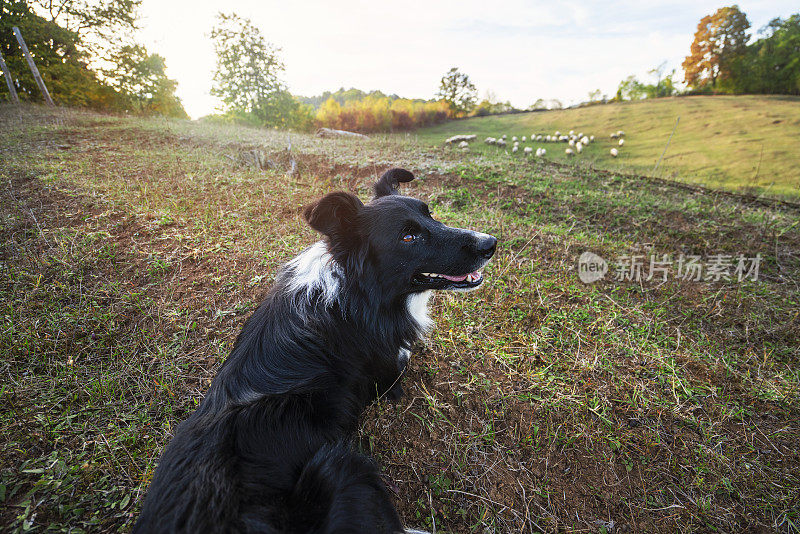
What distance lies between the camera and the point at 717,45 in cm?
1866

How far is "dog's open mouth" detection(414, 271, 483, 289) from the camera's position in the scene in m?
2.62

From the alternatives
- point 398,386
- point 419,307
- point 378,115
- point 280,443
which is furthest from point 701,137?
point 378,115

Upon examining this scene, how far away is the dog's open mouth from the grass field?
0.95m

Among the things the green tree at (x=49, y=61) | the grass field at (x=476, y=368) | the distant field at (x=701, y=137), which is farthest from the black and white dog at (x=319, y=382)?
the green tree at (x=49, y=61)

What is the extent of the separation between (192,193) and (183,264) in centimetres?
295

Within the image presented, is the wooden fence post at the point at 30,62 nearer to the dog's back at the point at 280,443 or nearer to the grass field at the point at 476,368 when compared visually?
the grass field at the point at 476,368

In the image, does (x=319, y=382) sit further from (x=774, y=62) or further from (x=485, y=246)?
(x=774, y=62)

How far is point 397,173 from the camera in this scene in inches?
123

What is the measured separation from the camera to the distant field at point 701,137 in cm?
951

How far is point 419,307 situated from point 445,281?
40 cm

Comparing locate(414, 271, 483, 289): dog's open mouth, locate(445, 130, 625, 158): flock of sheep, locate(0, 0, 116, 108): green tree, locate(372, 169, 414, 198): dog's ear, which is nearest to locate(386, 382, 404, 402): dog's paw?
locate(414, 271, 483, 289): dog's open mouth

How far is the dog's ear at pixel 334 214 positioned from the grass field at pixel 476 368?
67.9 inches

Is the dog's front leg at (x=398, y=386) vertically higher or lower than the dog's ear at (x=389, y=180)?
lower

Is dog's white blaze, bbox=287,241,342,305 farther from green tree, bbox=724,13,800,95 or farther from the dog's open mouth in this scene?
green tree, bbox=724,13,800,95
